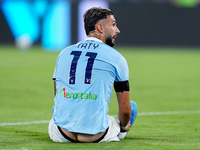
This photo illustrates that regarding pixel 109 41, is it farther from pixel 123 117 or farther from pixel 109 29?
pixel 123 117

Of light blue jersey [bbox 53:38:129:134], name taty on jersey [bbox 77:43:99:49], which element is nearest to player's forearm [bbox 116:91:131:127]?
light blue jersey [bbox 53:38:129:134]

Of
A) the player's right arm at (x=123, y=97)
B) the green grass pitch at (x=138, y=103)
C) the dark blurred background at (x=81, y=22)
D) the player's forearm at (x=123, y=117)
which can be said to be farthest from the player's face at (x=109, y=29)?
the dark blurred background at (x=81, y=22)

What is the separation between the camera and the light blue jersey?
5.10 m

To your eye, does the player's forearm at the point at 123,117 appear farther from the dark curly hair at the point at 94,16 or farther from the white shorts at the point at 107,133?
the dark curly hair at the point at 94,16

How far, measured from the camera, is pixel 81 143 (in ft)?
17.1

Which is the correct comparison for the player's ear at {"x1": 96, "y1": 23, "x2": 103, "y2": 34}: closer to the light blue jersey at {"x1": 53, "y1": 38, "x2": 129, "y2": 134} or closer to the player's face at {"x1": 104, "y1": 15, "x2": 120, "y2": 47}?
the player's face at {"x1": 104, "y1": 15, "x2": 120, "y2": 47}

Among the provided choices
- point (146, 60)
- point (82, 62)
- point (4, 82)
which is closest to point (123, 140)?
point (82, 62)

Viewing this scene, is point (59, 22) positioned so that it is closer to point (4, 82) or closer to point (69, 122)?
point (4, 82)

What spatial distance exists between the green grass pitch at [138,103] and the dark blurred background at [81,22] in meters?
3.59

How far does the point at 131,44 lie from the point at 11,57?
7567mm

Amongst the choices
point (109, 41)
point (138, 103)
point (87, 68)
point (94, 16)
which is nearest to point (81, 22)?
point (138, 103)

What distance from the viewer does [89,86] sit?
5.10 m

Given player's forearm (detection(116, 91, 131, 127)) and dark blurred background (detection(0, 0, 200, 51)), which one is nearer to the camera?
player's forearm (detection(116, 91, 131, 127))

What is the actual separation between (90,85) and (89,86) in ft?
0.04
